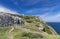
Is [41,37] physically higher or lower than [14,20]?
lower

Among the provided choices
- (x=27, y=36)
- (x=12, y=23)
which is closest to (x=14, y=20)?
(x=12, y=23)

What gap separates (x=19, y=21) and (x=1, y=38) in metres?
17.9

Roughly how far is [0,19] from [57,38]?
16113mm

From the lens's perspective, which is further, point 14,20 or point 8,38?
point 14,20

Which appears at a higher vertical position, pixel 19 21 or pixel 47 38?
pixel 19 21

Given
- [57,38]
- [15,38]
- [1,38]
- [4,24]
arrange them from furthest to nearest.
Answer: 1. [4,24]
2. [57,38]
3. [15,38]
4. [1,38]

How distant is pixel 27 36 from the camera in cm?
2598

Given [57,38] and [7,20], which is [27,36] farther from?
[7,20]

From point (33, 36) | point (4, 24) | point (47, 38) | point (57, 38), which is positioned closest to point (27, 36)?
point (33, 36)

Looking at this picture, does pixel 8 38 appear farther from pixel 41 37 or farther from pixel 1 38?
pixel 41 37

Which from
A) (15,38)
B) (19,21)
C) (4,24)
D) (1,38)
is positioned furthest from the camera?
(19,21)

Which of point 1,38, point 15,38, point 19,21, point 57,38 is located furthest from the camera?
point 19,21

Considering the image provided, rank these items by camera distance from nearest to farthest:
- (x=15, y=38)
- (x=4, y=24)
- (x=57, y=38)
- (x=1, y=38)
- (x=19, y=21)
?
(x=1, y=38), (x=15, y=38), (x=57, y=38), (x=4, y=24), (x=19, y=21)

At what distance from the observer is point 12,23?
39.0 m
